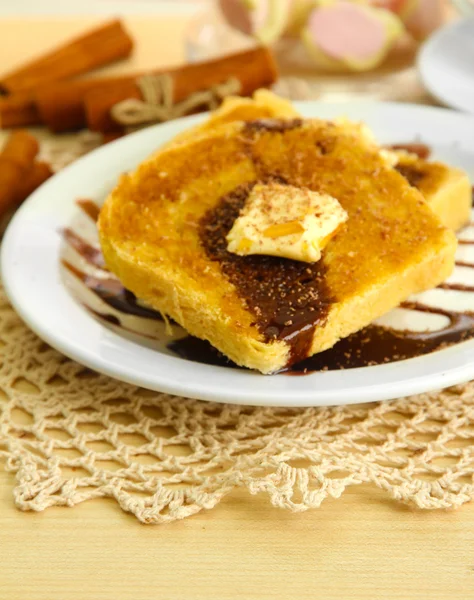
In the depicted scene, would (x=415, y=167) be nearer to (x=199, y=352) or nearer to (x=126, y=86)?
(x=199, y=352)

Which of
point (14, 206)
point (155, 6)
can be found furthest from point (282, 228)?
point (155, 6)

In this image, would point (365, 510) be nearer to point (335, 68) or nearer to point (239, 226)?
point (239, 226)

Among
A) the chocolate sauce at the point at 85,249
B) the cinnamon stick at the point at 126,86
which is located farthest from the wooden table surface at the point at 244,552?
the cinnamon stick at the point at 126,86

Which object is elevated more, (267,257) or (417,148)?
(267,257)

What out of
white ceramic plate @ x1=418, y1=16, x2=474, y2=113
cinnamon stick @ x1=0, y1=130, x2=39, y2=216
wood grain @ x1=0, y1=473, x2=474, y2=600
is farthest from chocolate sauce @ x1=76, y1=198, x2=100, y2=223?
white ceramic plate @ x1=418, y1=16, x2=474, y2=113

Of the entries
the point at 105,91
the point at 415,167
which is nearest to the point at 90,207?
the point at 105,91

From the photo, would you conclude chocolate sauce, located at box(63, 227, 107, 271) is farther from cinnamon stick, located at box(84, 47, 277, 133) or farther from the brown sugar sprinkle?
cinnamon stick, located at box(84, 47, 277, 133)
